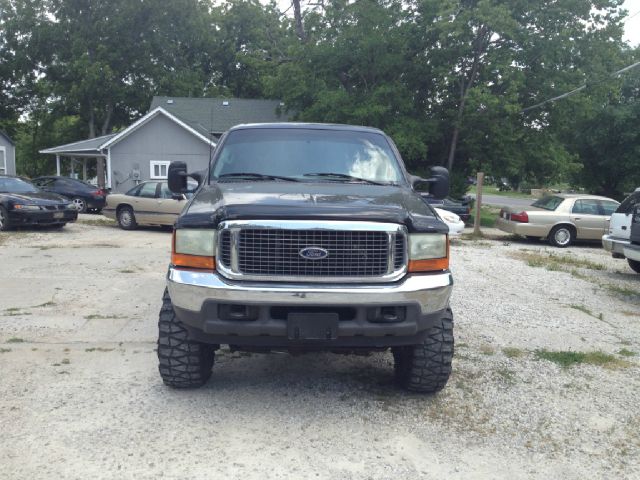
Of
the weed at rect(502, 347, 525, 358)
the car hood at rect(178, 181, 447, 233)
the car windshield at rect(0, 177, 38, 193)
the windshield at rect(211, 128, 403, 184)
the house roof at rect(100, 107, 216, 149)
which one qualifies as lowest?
the weed at rect(502, 347, 525, 358)

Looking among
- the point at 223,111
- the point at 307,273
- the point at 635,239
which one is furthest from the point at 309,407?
the point at 223,111

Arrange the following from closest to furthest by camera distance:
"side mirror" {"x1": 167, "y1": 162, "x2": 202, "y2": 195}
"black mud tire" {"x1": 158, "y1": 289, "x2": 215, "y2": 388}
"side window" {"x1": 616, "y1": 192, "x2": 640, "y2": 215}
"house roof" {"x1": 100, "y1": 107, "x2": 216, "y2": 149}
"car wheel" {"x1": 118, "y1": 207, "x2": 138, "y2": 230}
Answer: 1. "black mud tire" {"x1": 158, "y1": 289, "x2": 215, "y2": 388}
2. "side mirror" {"x1": 167, "y1": 162, "x2": 202, "y2": 195}
3. "side window" {"x1": 616, "y1": 192, "x2": 640, "y2": 215}
4. "car wheel" {"x1": 118, "y1": 207, "x2": 138, "y2": 230}
5. "house roof" {"x1": 100, "y1": 107, "x2": 216, "y2": 149}

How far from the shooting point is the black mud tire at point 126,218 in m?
16.8

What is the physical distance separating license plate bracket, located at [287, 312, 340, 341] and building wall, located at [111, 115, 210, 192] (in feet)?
77.7

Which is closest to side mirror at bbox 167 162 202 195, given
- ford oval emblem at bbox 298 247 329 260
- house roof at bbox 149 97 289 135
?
ford oval emblem at bbox 298 247 329 260

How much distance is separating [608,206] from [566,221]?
1.35 m

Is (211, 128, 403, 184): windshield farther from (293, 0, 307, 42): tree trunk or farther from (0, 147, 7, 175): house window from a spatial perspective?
(293, 0, 307, 42): tree trunk

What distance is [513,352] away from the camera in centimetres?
570

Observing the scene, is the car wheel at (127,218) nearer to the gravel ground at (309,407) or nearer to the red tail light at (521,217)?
the gravel ground at (309,407)

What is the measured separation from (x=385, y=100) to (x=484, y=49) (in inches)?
186

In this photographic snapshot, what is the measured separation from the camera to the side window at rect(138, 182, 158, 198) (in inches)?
657

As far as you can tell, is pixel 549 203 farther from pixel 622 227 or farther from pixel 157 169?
pixel 157 169

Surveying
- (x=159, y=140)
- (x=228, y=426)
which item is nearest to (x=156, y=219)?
(x=159, y=140)

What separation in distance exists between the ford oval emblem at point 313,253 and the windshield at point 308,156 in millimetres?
1222
